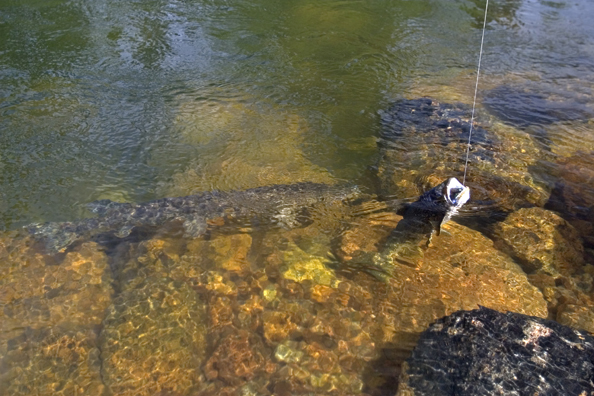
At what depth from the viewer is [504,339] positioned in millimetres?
3299

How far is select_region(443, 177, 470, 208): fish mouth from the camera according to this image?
179 inches

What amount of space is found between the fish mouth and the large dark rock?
4.58ft

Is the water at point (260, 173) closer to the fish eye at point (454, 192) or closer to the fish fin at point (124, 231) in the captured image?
the fish fin at point (124, 231)

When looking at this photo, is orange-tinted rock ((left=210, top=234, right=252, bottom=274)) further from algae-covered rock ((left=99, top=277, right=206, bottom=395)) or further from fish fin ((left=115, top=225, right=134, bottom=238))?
fish fin ((left=115, top=225, right=134, bottom=238))

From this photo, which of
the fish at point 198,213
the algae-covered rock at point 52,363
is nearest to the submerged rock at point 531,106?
the fish at point 198,213

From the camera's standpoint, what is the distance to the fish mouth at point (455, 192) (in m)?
4.54

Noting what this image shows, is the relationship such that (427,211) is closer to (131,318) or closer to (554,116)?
(131,318)

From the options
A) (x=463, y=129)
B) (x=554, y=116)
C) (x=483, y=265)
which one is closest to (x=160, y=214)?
(x=483, y=265)

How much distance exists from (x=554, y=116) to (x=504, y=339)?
573 cm

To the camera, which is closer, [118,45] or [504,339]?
[504,339]

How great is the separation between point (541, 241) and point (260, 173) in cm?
367

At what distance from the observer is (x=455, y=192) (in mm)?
4707

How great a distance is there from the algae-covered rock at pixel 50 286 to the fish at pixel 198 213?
0.69 feet

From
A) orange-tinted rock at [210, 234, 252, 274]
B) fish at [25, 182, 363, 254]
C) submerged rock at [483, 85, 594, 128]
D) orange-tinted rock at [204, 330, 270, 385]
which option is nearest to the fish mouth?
fish at [25, 182, 363, 254]
